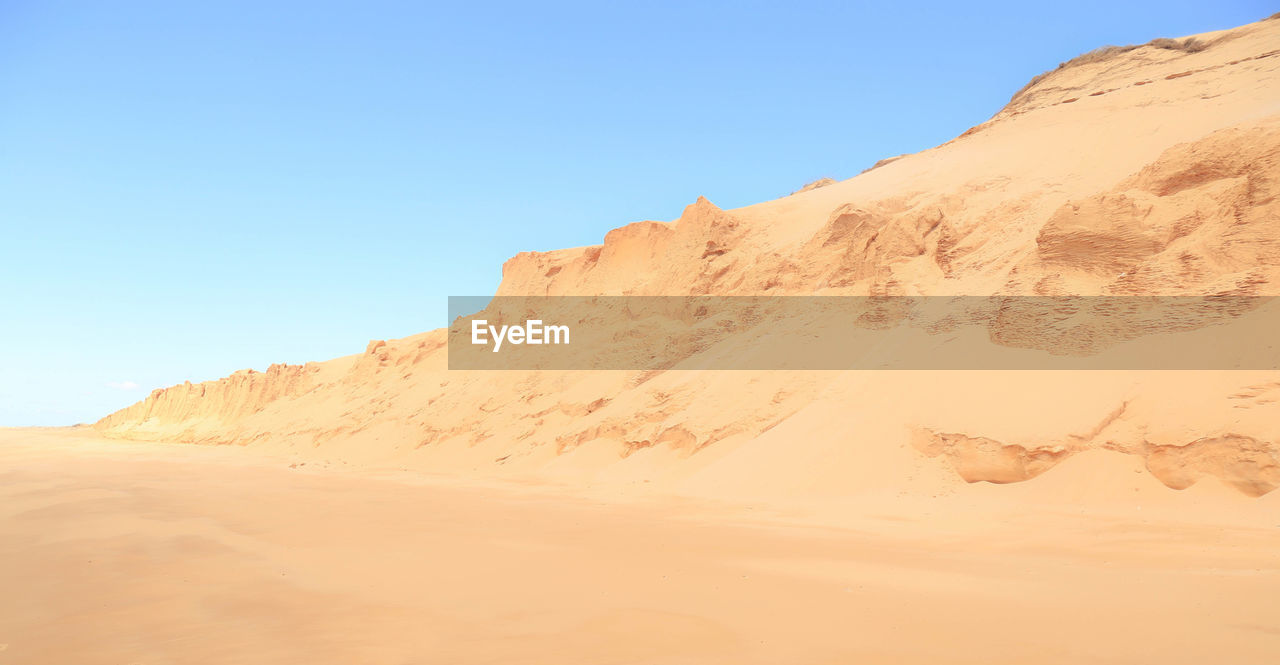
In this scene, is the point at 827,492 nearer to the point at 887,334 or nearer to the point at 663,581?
the point at 887,334

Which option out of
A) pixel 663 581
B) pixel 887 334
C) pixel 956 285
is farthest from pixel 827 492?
pixel 956 285

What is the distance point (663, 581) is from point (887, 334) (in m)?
11.0

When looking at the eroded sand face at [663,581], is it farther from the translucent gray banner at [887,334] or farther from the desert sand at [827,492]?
the translucent gray banner at [887,334]

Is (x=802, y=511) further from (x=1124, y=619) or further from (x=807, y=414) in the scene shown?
(x=1124, y=619)

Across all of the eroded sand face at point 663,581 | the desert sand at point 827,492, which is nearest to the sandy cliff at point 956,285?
the desert sand at point 827,492

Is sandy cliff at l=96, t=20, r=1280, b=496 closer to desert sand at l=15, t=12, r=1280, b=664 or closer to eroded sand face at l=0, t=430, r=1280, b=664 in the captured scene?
desert sand at l=15, t=12, r=1280, b=664

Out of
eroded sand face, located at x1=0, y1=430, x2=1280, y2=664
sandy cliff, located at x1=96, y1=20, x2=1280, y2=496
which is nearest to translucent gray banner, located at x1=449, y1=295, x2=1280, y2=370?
sandy cliff, located at x1=96, y1=20, x2=1280, y2=496

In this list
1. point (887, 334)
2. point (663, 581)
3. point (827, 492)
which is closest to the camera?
point (663, 581)

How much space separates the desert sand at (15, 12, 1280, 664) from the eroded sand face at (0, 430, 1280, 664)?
1.5 inches

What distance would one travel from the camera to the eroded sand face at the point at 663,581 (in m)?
3.77

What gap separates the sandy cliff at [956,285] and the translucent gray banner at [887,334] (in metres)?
0.36

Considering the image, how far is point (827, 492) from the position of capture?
1098 cm

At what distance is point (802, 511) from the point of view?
9.63m

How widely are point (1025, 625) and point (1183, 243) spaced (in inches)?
421
